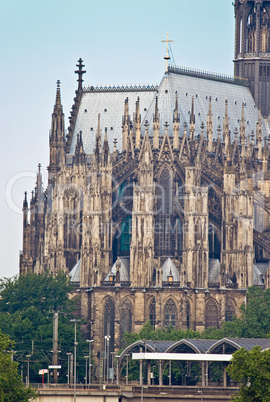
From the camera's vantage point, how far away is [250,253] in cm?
17200

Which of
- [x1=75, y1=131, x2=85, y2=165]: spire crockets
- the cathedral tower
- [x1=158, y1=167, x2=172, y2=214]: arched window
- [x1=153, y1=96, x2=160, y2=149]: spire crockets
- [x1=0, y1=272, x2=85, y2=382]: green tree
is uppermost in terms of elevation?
the cathedral tower

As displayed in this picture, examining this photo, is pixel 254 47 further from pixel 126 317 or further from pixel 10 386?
pixel 10 386

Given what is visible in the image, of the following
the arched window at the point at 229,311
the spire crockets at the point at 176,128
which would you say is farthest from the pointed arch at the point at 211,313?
the spire crockets at the point at 176,128

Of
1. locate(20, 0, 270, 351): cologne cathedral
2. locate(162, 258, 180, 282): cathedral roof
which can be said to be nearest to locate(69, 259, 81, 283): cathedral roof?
locate(20, 0, 270, 351): cologne cathedral

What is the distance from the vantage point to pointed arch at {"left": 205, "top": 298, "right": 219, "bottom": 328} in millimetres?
171500

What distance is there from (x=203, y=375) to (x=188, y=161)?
40.6 meters

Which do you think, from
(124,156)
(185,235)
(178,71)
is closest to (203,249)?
(185,235)

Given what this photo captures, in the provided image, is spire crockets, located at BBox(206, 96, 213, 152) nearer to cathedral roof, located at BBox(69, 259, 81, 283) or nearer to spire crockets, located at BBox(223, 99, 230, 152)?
spire crockets, located at BBox(223, 99, 230, 152)

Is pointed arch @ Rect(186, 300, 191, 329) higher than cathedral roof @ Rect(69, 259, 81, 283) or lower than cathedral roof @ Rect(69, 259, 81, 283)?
lower

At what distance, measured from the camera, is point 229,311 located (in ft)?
566

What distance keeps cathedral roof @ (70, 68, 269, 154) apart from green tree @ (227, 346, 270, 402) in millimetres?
59911

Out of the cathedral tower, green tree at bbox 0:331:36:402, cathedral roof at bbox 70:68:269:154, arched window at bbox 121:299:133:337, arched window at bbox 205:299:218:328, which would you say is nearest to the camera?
green tree at bbox 0:331:36:402

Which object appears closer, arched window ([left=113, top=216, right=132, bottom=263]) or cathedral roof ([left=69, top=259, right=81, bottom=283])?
cathedral roof ([left=69, top=259, right=81, bottom=283])

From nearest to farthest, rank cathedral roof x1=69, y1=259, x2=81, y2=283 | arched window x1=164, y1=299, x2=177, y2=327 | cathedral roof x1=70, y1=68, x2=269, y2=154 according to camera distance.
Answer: arched window x1=164, y1=299, x2=177, y2=327, cathedral roof x1=69, y1=259, x2=81, y2=283, cathedral roof x1=70, y1=68, x2=269, y2=154
